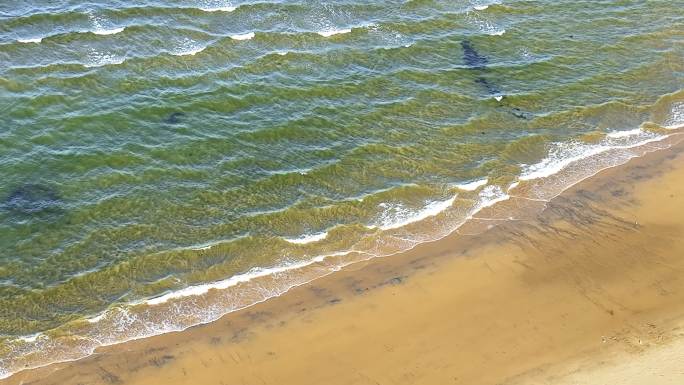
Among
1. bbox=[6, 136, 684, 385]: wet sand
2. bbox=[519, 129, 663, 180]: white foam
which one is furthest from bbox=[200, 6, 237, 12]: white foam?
bbox=[6, 136, 684, 385]: wet sand

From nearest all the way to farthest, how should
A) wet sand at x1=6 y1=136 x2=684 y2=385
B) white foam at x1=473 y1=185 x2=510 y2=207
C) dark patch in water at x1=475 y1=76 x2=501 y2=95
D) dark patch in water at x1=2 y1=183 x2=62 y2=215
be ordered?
wet sand at x1=6 y1=136 x2=684 y2=385, dark patch in water at x1=2 y1=183 x2=62 y2=215, white foam at x1=473 y1=185 x2=510 y2=207, dark patch in water at x1=475 y1=76 x2=501 y2=95

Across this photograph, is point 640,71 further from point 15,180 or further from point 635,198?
point 15,180

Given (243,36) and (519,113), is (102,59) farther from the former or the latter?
(519,113)

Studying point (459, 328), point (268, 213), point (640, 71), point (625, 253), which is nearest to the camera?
point (459, 328)

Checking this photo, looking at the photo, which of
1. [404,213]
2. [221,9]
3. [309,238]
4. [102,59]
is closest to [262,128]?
[309,238]

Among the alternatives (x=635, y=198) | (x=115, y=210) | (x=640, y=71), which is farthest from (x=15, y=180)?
(x=640, y=71)

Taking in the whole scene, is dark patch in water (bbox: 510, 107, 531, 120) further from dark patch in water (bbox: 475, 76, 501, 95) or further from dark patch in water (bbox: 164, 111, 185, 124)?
dark patch in water (bbox: 164, 111, 185, 124)
